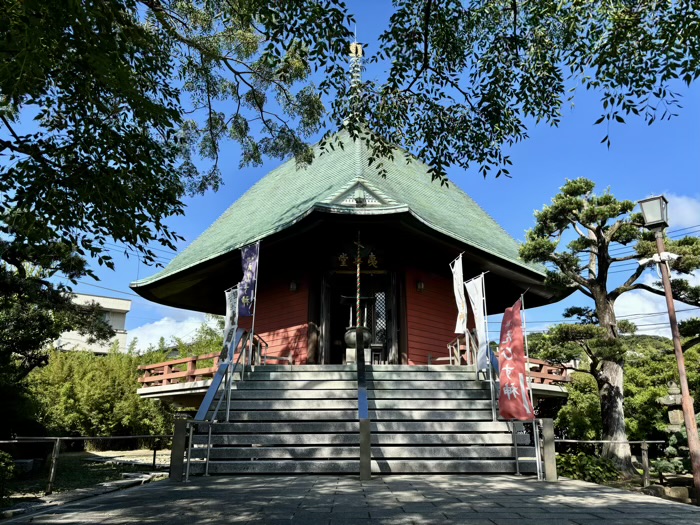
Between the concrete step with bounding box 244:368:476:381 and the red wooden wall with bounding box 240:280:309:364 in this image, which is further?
the red wooden wall with bounding box 240:280:309:364

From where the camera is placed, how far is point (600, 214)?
1037 centimetres

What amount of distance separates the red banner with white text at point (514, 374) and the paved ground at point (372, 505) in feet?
3.14

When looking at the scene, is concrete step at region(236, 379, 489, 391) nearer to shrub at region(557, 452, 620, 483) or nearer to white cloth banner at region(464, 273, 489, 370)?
white cloth banner at region(464, 273, 489, 370)

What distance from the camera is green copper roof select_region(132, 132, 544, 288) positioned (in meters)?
11.0

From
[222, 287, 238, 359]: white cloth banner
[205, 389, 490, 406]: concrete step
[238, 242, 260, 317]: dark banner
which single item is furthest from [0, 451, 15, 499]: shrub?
[238, 242, 260, 317]: dark banner

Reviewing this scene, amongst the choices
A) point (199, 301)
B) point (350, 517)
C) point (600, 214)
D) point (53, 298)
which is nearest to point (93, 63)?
point (350, 517)

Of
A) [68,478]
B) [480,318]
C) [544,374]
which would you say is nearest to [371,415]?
[480,318]

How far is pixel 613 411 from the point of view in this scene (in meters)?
10.0

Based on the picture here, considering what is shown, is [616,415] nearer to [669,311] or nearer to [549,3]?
[669,311]

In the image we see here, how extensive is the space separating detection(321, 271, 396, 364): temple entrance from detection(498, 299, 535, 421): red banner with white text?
5.32 metres

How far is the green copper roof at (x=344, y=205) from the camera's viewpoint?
1102 cm

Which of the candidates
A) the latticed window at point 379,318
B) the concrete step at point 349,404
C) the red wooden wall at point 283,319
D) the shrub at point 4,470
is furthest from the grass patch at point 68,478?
the latticed window at point 379,318

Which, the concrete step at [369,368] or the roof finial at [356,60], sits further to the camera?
the roof finial at [356,60]

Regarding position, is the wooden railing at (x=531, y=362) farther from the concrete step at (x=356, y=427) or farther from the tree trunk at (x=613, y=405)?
the concrete step at (x=356, y=427)
